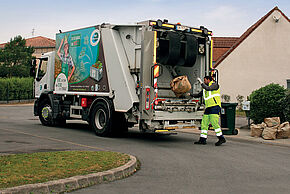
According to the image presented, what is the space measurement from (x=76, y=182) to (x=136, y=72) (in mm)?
5809

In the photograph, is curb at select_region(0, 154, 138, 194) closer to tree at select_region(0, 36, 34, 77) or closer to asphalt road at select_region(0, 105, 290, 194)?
asphalt road at select_region(0, 105, 290, 194)

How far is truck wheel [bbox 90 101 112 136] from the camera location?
11.9 m

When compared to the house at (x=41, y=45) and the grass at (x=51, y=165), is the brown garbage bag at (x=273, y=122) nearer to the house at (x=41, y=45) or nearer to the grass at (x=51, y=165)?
the grass at (x=51, y=165)

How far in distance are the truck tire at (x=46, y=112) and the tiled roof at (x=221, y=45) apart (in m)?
19.6

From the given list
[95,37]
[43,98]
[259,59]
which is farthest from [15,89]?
[95,37]

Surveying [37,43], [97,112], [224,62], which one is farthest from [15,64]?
[97,112]

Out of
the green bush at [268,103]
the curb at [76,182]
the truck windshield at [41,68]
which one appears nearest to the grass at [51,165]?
the curb at [76,182]

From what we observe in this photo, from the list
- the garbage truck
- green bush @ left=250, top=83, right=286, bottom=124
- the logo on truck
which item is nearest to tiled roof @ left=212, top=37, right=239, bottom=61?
green bush @ left=250, top=83, right=286, bottom=124

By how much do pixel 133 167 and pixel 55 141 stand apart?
13.9 ft

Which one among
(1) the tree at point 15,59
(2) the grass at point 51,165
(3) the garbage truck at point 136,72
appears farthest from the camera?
(1) the tree at point 15,59

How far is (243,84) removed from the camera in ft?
95.5

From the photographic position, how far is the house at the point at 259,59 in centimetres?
2889

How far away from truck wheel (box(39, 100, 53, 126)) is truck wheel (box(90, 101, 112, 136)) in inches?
121

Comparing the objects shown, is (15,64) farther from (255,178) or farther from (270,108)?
(255,178)
